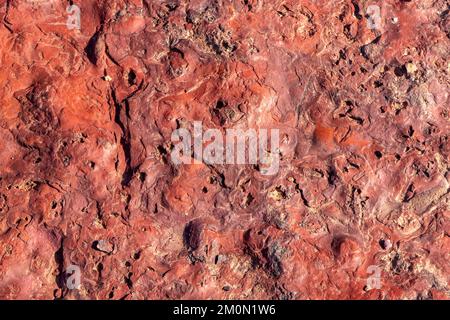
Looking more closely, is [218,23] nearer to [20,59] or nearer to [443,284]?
[20,59]

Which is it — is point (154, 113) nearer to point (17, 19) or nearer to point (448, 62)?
point (17, 19)

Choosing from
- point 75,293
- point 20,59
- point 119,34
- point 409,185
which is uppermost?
point 119,34

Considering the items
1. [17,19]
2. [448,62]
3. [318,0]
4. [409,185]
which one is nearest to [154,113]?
[17,19]

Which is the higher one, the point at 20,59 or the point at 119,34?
the point at 119,34

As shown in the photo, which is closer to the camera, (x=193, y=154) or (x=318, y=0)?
(x=193, y=154)

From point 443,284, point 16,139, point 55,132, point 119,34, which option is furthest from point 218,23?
point 443,284

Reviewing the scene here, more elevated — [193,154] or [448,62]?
[448,62]
